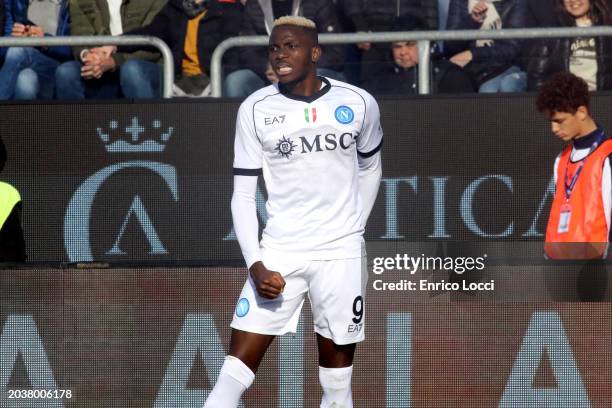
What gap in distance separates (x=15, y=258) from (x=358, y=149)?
102 inches

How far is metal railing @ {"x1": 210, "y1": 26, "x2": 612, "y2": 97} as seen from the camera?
7863 mm

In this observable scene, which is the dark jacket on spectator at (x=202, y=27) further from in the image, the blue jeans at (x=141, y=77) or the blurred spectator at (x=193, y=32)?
the blue jeans at (x=141, y=77)

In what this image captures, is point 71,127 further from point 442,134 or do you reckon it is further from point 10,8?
point 442,134

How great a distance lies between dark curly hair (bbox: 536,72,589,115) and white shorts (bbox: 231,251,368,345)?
6.19 ft

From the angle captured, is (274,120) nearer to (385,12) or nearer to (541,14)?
(385,12)

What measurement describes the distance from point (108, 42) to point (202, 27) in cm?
70

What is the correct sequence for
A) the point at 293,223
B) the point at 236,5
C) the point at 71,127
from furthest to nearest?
the point at 236,5
the point at 71,127
the point at 293,223

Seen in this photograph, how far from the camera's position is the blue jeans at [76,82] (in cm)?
843

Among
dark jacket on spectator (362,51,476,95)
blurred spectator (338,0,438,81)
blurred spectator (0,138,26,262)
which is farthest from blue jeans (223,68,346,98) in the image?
blurred spectator (0,138,26,262)

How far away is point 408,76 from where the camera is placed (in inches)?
317

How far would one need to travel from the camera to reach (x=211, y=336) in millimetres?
7727

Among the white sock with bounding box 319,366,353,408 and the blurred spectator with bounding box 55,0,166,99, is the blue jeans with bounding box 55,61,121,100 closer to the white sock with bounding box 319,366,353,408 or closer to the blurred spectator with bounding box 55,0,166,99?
the blurred spectator with bounding box 55,0,166,99

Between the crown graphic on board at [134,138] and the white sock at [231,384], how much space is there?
221 centimetres

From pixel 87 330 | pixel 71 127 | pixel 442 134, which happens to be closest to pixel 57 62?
pixel 71 127
